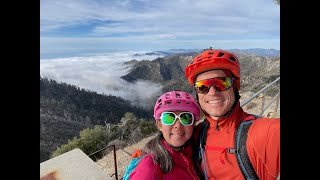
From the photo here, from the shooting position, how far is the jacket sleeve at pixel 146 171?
187 centimetres

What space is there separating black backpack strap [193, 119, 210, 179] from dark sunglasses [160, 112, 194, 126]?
0.52 ft

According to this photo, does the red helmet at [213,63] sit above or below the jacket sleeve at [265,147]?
above

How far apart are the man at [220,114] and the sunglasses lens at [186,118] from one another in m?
0.12

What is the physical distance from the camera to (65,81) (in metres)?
A: 45.5

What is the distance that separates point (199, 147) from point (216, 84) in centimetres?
50

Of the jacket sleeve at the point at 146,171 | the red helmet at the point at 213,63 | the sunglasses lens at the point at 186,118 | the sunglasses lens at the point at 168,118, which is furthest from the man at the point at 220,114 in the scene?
the jacket sleeve at the point at 146,171

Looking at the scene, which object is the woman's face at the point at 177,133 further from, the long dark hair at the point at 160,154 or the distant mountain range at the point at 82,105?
the distant mountain range at the point at 82,105

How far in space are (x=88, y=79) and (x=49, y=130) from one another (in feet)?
58.6

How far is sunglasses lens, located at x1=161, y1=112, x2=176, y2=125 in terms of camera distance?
7.08ft
